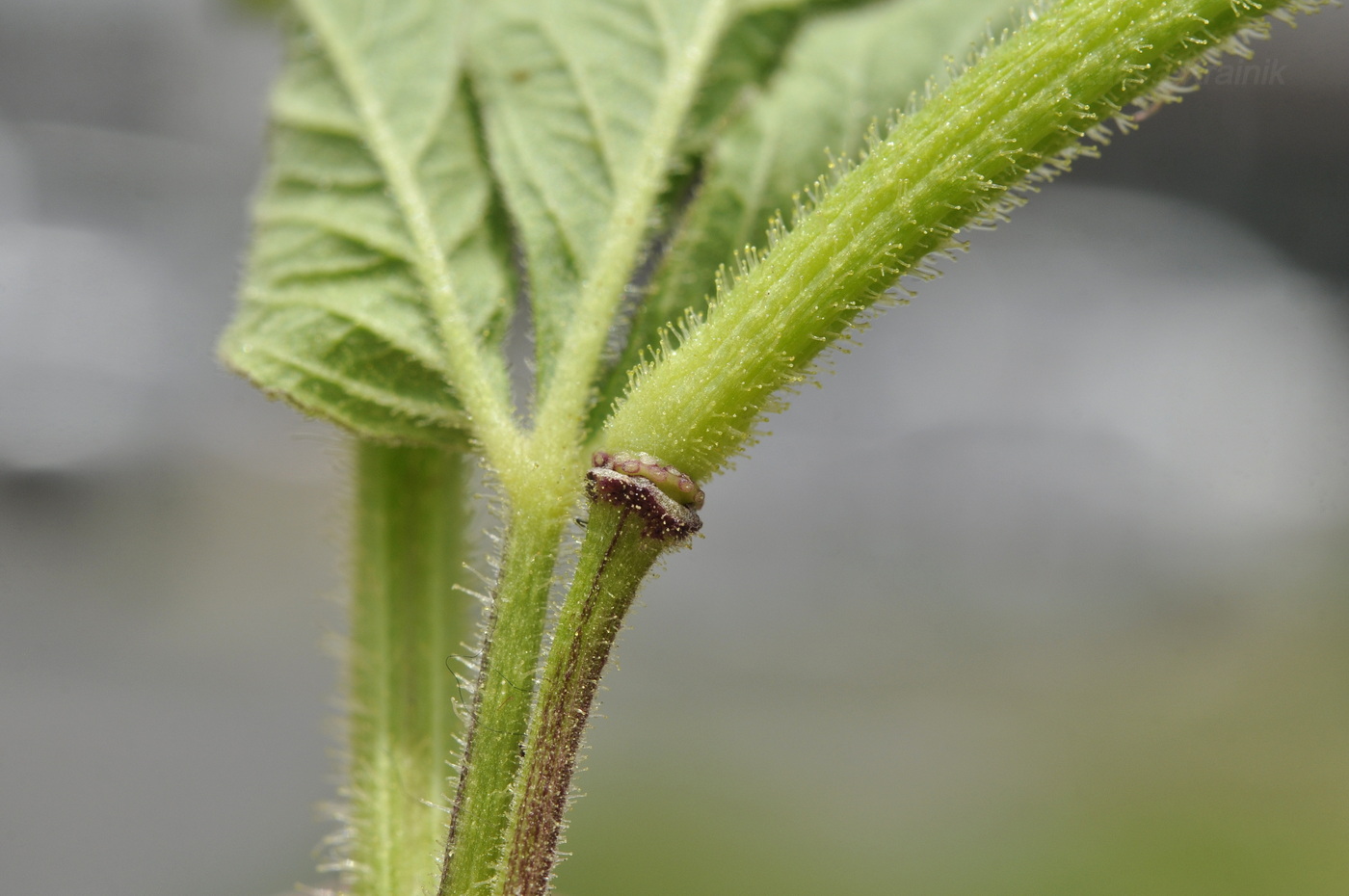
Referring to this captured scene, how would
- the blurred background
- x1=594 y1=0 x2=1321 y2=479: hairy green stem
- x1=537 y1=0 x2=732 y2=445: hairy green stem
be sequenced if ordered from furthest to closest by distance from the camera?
the blurred background < x1=537 y1=0 x2=732 y2=445: hairy green stem < x1=594 y1=0 x2=1321 y2=479: hairy green stem

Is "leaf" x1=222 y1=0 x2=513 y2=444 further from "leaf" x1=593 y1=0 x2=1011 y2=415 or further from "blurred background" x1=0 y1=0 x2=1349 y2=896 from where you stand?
"blurred background" x1=0 y1=0 x2=1349 y2=896

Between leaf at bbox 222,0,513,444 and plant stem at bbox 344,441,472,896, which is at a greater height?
leaf at bbox 222,0,513,444

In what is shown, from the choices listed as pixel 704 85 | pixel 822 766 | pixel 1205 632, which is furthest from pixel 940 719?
pixel 704 85

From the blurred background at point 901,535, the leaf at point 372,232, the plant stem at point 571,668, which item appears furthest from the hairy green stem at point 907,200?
the blurred background at point 901,535

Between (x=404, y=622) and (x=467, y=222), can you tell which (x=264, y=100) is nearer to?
(x=467, y=222)

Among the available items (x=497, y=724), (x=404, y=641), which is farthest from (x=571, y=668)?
(x=404, y=641)

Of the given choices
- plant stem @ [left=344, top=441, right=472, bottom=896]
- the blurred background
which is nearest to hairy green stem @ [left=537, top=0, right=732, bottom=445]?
plant stem @ [left=344, top=441, right=472, bottom=896]
